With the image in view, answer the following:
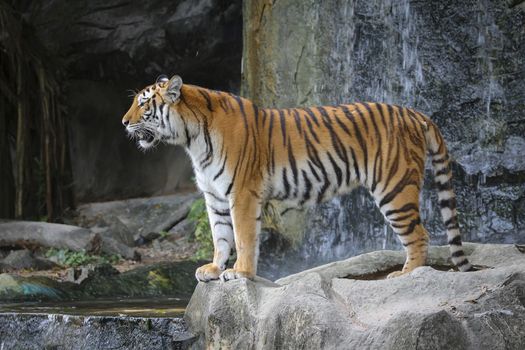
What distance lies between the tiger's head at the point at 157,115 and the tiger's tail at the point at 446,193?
1.81 meters

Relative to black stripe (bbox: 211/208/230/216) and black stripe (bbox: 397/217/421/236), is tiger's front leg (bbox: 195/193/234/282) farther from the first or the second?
black stripe (bbox: 397/217/421/236)

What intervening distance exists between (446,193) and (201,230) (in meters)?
5.72

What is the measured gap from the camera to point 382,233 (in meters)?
9.70

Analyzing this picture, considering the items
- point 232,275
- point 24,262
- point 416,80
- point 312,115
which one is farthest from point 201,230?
point 232,275

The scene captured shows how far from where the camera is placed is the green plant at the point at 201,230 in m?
11.0

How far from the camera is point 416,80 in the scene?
9.60 m

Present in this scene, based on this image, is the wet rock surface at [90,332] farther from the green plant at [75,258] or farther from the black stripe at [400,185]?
the green plant at [75,258]

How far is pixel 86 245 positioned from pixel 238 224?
529 centimetres

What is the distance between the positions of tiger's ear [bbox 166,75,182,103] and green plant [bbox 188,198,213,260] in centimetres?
473

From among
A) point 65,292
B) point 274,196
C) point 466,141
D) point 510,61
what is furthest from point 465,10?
point 65,292

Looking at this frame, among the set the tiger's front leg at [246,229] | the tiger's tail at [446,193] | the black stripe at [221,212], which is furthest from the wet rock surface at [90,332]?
the tiger's tail at [446,193]

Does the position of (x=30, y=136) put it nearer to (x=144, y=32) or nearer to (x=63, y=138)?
(x=63, y=138)

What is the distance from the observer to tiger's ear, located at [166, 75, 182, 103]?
6.04 m

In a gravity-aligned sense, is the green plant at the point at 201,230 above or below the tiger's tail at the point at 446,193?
below
